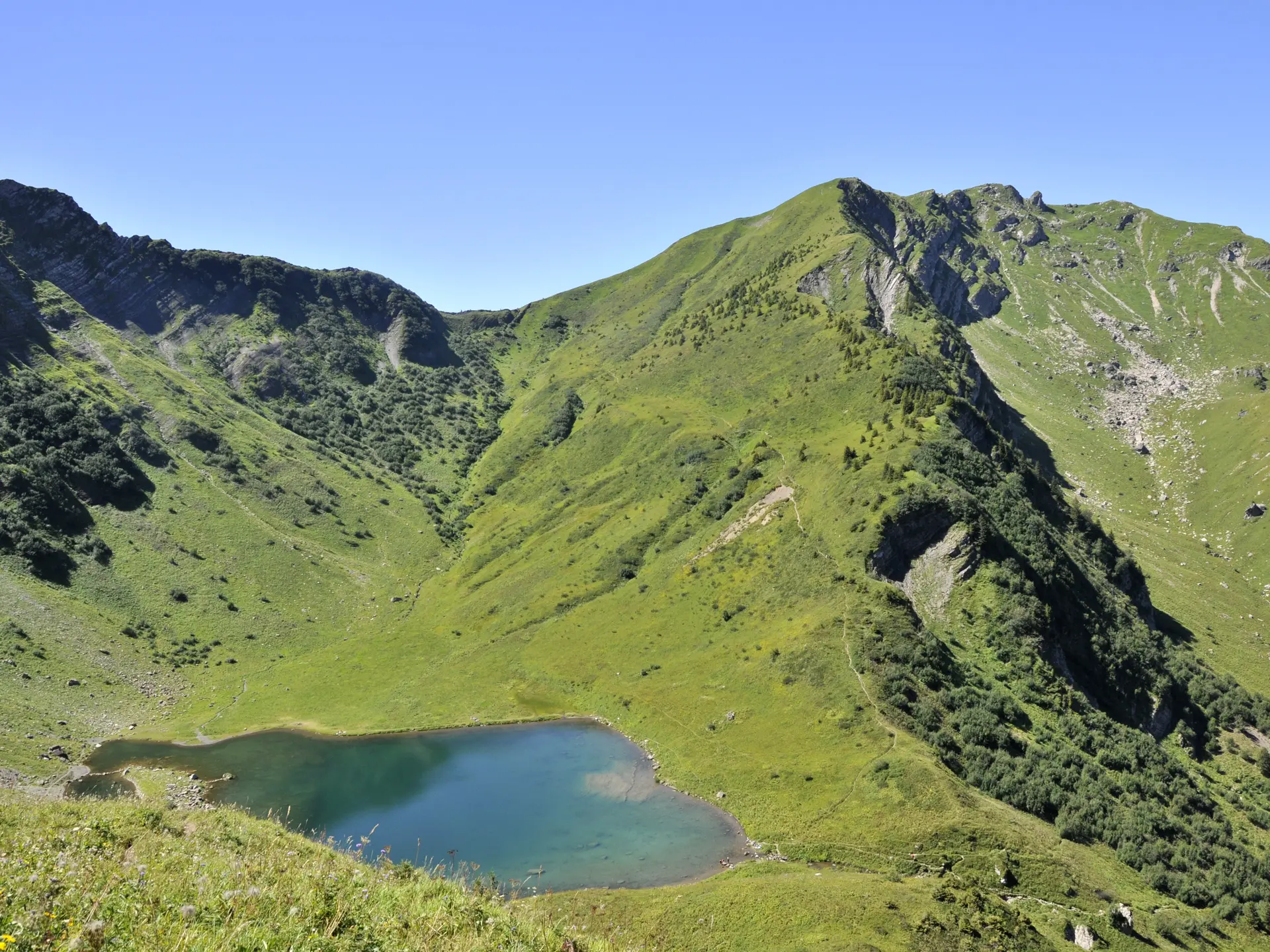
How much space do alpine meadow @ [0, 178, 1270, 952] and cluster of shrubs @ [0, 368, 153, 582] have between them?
2.18 ft

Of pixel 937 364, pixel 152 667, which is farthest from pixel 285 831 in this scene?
pixel 937 364

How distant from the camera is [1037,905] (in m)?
51.4

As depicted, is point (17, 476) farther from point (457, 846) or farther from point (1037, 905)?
point (1037, 905)

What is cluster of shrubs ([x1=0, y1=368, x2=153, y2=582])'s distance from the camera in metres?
112

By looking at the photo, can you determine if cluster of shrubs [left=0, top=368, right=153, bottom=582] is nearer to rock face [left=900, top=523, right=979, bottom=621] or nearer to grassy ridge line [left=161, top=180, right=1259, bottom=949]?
grassy ridge line [left=161, top=180, right=1259, bottom=949]

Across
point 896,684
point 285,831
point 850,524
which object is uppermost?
point 850,524

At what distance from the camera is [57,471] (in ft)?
420

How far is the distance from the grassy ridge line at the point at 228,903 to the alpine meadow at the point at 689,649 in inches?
Answer: 3.5

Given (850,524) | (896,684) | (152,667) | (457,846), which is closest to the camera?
(457,846)

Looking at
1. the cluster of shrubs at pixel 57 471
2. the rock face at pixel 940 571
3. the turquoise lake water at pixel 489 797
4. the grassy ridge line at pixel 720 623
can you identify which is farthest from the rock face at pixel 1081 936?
the cluster of shrubs at pixel 57 471

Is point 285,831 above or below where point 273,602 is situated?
above

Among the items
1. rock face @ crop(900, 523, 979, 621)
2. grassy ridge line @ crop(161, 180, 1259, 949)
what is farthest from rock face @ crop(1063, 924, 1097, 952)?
rock face @ crop(900, 523, 979, 621)

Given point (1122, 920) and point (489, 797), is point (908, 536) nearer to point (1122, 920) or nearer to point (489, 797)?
point (1122, 920)

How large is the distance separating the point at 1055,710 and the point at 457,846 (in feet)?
206
